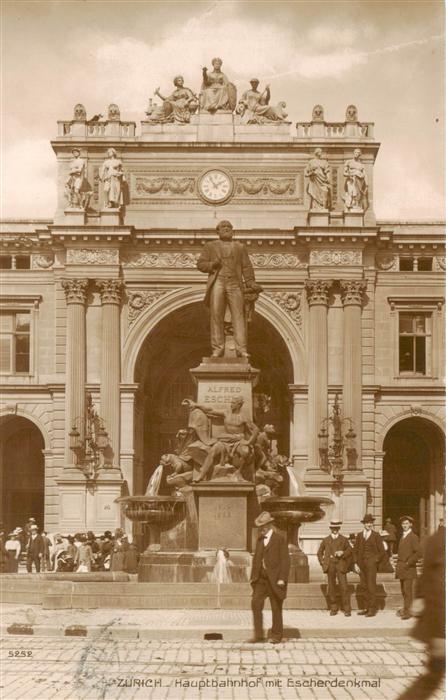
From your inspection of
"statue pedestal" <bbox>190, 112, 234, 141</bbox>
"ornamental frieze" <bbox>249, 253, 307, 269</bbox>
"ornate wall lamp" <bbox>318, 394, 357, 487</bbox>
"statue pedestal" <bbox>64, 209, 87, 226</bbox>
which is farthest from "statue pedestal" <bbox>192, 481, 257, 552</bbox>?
"statue pedestal" <bbox>190, 112, 234, 141</bbox>

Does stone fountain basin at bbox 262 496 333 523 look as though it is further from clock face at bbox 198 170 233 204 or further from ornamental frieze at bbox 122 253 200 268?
clock face at bbox 198 170 233 204

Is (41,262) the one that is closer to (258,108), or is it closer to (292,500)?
(258,108)

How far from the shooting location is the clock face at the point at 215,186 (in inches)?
1944

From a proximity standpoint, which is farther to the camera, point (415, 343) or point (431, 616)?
point (415, 343)

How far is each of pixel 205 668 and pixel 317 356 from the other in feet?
113

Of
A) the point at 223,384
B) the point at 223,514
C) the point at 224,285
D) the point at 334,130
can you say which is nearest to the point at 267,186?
the point at 334,130

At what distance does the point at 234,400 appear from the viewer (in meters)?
23.3

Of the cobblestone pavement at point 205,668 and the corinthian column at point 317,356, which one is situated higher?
the corinthian column at point 317,356

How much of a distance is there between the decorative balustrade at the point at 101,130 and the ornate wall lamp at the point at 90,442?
10487 mm

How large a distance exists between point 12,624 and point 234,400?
6894 mm

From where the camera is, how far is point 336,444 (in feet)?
155

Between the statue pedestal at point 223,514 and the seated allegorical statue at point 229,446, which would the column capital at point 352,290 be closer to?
the seated allegorical statue at point 229,446

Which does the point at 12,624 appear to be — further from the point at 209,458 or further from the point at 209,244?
the point at 209,244

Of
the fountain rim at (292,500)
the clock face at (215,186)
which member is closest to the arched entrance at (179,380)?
the clock face at (215,186)
